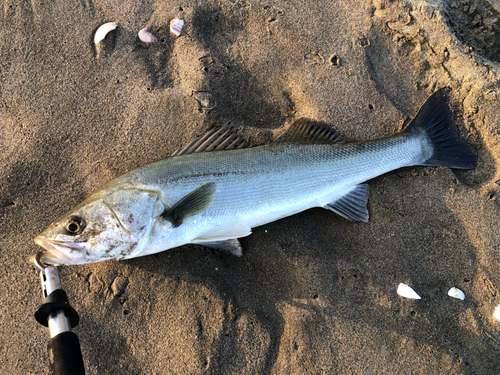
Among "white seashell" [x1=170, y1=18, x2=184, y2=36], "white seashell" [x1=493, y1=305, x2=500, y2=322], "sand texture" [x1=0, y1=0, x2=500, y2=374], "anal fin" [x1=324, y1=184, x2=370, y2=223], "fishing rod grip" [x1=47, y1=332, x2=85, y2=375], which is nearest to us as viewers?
"fishing rod grip" [x1=47, y1=332, x2=85, y2=375]

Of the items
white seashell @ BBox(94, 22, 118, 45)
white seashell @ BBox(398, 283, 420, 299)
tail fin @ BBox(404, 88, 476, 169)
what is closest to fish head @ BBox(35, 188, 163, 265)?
white seashell @ BBox(94, 22, 118, 45)

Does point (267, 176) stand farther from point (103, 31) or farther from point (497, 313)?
point (497, 313)

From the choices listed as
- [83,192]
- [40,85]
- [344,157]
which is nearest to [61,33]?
[40,85]

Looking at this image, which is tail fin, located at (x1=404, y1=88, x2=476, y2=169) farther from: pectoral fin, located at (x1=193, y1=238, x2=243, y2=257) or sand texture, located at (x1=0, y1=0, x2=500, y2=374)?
pectoral fin, located at (x1=193, y1=238, x2=243, y2=257)

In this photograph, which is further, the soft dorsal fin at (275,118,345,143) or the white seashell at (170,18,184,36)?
the white seashell at (170,18,184,36)

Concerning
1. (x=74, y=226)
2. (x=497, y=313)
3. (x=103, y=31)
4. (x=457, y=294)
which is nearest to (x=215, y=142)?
(x=74, y=226)

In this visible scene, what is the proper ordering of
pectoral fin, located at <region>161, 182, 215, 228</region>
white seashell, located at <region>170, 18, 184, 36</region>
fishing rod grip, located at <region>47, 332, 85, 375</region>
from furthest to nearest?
1. white seashell, located at <region>170, 18, 184, 36</region>
2. pectoral fin, located at <region>161, 182, 215, 228</region>
3. fishing rod grip, located at <region>47, 332, 85, 375</region>

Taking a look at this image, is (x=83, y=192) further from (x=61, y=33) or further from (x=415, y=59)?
(x=415, y=59)
